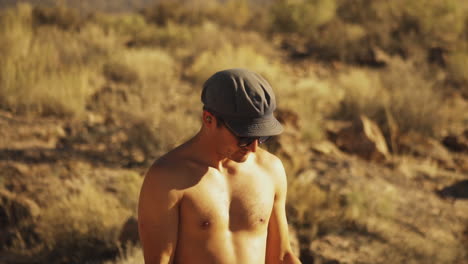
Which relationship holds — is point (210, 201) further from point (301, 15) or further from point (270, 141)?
point (301, 15)

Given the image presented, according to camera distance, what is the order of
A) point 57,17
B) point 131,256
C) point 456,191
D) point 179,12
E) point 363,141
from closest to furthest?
point 131,256 → point 456,191 → point 363,141 → point 57,17 → point 179,12

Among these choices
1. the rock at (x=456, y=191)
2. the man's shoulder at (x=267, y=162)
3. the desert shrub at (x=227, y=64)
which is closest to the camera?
the man's shoulder at (x=267, y=162)

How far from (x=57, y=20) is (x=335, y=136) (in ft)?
26.5

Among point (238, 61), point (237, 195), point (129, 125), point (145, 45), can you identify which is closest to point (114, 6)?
point (145, 45)

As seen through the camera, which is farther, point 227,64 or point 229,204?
point 227,64

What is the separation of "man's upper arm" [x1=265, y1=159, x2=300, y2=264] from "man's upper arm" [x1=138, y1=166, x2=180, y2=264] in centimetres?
58

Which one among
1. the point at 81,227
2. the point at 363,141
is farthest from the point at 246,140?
the point at 363,141

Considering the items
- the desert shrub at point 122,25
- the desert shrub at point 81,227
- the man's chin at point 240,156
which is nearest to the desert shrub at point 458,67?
the desert shrub at point 122,25

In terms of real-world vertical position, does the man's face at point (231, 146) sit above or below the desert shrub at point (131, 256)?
above

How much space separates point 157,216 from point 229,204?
0.35 metres

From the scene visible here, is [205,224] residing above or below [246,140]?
below

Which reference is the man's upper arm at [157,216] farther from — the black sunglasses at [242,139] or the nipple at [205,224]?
the black sunglasses at [242,139]

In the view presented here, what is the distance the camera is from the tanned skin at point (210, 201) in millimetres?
1931

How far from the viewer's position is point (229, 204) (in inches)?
84.6
